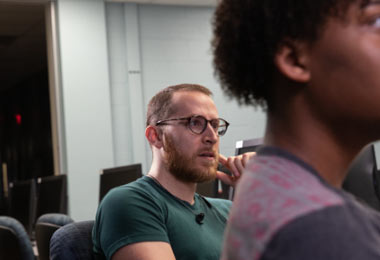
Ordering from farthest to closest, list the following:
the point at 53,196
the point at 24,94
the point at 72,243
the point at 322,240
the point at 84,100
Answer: the point at 24,94 → the point at 84,100 → the point at 53,196 → the point at 72,243 → the point at 322,240

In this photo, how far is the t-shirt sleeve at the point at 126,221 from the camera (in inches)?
58.2

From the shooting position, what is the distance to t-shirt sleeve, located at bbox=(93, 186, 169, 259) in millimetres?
1479

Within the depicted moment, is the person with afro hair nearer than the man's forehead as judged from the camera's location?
Yes

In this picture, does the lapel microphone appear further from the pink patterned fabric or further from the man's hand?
the pink patterned fabric

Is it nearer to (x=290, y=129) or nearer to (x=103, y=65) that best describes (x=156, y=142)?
(x=290, y=129)

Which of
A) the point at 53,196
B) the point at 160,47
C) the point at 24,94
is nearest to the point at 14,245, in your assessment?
the point at 53,196

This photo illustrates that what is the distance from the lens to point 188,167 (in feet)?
5.95

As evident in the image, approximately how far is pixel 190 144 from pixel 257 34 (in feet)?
4.41

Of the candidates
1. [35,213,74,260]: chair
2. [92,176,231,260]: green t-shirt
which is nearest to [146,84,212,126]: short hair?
[92,176,231,260]: green t-shirt

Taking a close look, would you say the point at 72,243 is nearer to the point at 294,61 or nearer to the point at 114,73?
the point at 294,61

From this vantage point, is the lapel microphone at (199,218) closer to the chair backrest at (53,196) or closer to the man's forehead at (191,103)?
the man's forehead at (191,103)

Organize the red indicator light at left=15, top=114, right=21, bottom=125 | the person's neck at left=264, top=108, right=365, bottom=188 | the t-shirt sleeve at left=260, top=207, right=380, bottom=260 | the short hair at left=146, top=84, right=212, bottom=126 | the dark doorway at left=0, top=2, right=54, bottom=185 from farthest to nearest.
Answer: the red indicator light at left=15, top=114, right=21, bottom=125 < the dark doorway at left=0, top=2, right=54, bottom=185 < the short hair at left=146, top=84, right=212, bottom=126 < the person's neck at left=264, top=108, right=365, bottom=188 < the t-shirt sleeve at left=260, top=207, right=380, bottom=260

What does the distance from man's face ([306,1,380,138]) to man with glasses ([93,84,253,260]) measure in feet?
3.30

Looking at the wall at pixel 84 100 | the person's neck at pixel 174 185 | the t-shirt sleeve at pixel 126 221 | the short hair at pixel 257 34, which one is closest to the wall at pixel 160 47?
the wall at pixel 84 100
